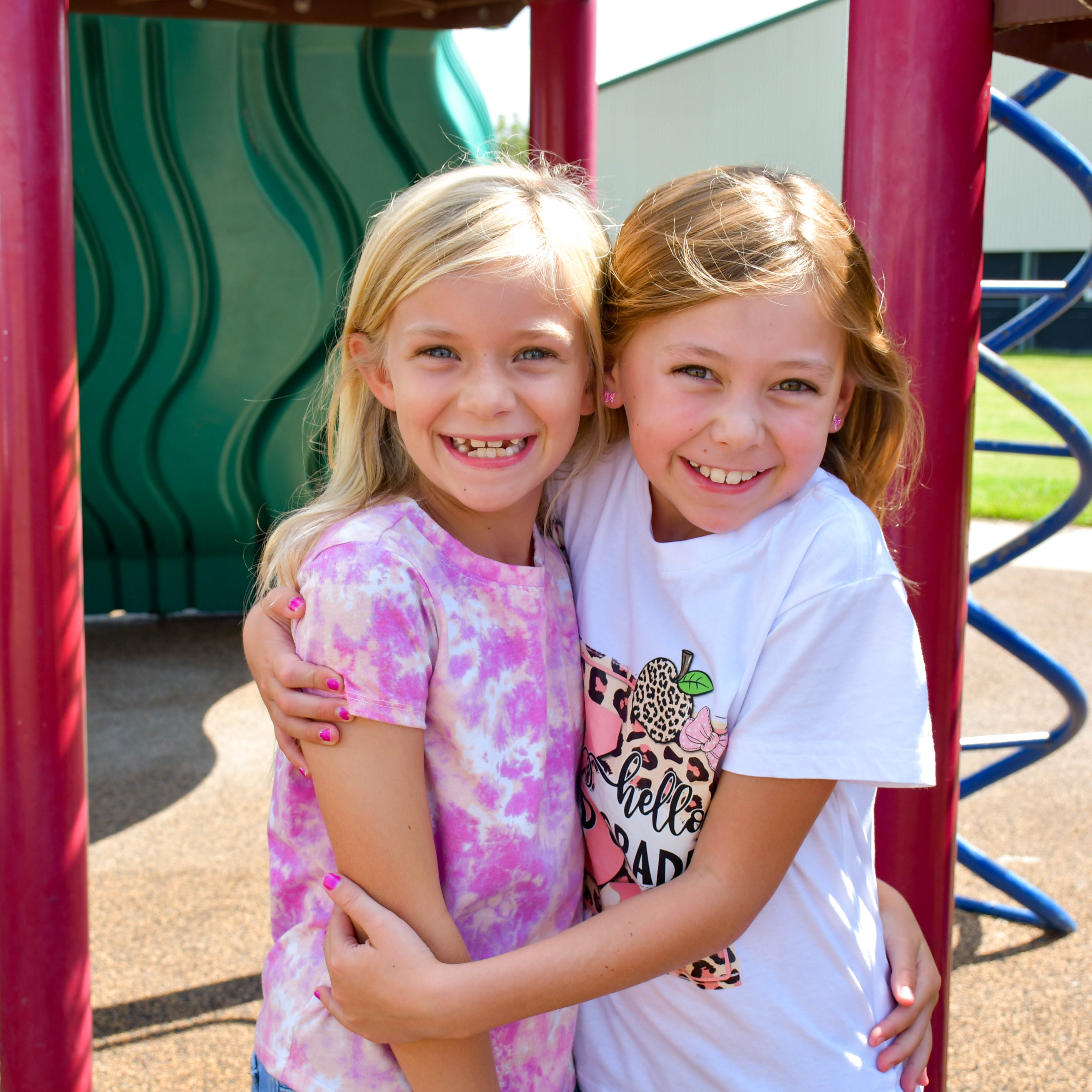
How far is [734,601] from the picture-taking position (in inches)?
51.8

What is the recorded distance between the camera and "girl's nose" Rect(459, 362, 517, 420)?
130cm

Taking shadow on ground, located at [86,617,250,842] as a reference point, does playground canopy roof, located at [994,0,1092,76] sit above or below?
above

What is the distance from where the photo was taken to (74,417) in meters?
1.68

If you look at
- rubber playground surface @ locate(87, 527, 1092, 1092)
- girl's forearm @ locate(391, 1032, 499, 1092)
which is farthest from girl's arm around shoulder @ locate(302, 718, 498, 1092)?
rubber playground surface @ locate(87, 527, 1092, 1092)

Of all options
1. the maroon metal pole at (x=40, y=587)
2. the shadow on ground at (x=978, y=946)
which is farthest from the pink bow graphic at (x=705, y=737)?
the shadow on ground at (x=978, y=946)

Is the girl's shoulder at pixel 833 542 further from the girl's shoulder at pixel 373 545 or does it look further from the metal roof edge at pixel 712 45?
the metal roof edge at pixel 712 45

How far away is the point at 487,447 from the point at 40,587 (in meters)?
0.74

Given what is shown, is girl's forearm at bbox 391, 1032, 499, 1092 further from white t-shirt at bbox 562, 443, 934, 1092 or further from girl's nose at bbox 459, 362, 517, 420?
girl's nose at bbox 459, 362, 517, 420

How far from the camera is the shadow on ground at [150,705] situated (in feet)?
12.9

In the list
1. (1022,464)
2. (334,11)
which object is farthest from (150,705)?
(1022,464)

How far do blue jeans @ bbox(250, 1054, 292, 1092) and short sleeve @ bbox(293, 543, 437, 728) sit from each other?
1.53ft

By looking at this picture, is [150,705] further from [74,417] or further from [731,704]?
[731,704]

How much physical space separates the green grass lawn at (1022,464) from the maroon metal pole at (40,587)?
4.48 m

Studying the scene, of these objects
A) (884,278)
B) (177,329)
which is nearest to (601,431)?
(884,278)
